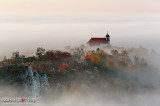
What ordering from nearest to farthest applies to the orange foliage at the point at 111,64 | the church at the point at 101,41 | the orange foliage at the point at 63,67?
the orange foliage at the point at 63,67 < the orange foliage at the point at 111,64 < the church at the point at 101,41

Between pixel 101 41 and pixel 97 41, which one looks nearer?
pixel 101 41

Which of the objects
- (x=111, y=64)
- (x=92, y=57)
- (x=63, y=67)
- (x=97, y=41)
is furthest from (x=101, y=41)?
(x=63, y=67)

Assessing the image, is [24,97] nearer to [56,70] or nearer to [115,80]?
[56,70]

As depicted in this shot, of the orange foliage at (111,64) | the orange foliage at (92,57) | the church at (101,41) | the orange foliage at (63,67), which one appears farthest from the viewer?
the church at (101,41)

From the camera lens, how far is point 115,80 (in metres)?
78.1

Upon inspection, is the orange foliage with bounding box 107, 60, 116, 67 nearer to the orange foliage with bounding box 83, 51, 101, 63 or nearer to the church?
the orange foliage with bounding box 83, 51, 101, 63

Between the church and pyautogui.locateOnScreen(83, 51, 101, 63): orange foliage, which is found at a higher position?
the church

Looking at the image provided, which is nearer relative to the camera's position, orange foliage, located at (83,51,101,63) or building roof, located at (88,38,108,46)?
orange foliage, located at (83,51,101,63)

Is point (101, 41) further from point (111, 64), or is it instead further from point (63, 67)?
point (63, 67)

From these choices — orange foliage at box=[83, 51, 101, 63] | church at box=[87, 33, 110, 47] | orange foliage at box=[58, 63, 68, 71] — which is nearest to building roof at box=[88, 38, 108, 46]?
church at box=[87, 33, 110, 47]

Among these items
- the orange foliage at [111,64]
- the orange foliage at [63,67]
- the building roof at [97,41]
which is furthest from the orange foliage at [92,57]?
the building roof at [97,41]

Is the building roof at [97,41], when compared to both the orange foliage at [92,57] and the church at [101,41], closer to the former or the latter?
the church at [101,41]

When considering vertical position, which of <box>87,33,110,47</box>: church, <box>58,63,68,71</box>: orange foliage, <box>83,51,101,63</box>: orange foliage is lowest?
<box>58,63,68,71</box>: orange foliage

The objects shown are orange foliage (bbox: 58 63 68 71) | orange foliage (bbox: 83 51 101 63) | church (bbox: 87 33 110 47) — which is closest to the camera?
orange foliage (bbox: 58 63 68 71)
